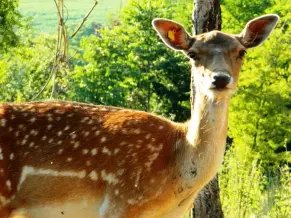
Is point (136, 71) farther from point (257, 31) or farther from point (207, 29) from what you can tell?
point (257, 31)

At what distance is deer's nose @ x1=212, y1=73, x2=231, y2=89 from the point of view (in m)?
6.95

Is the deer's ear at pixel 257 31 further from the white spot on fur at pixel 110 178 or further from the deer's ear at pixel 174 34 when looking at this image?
the white spot on fur at pixel 110 178

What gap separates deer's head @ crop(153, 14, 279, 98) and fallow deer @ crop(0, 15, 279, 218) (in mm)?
13


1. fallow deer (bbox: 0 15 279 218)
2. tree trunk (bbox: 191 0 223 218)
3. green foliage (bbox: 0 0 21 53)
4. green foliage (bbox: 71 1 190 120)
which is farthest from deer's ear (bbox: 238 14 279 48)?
green foliage (bbox: 71 1 190 120)

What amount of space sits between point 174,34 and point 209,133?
1.08 metres

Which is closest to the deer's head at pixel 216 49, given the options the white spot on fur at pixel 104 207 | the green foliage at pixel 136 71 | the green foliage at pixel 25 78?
the white spot on fur at pixel 104 207

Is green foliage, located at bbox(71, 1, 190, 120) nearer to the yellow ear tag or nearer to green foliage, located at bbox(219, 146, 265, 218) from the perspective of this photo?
green foliage, located at bbox(219, 146, 265, 218)

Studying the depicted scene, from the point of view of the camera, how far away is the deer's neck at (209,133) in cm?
734

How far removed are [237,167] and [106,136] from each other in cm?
512

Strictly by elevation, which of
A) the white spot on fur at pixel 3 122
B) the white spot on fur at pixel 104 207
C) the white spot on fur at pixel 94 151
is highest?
the white spot on fur at pixel 3 122

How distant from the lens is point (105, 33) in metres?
64.4

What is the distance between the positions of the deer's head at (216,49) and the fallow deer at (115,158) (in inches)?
0.5

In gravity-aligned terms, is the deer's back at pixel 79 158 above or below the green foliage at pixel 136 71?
above

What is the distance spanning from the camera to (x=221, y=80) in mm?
6953
